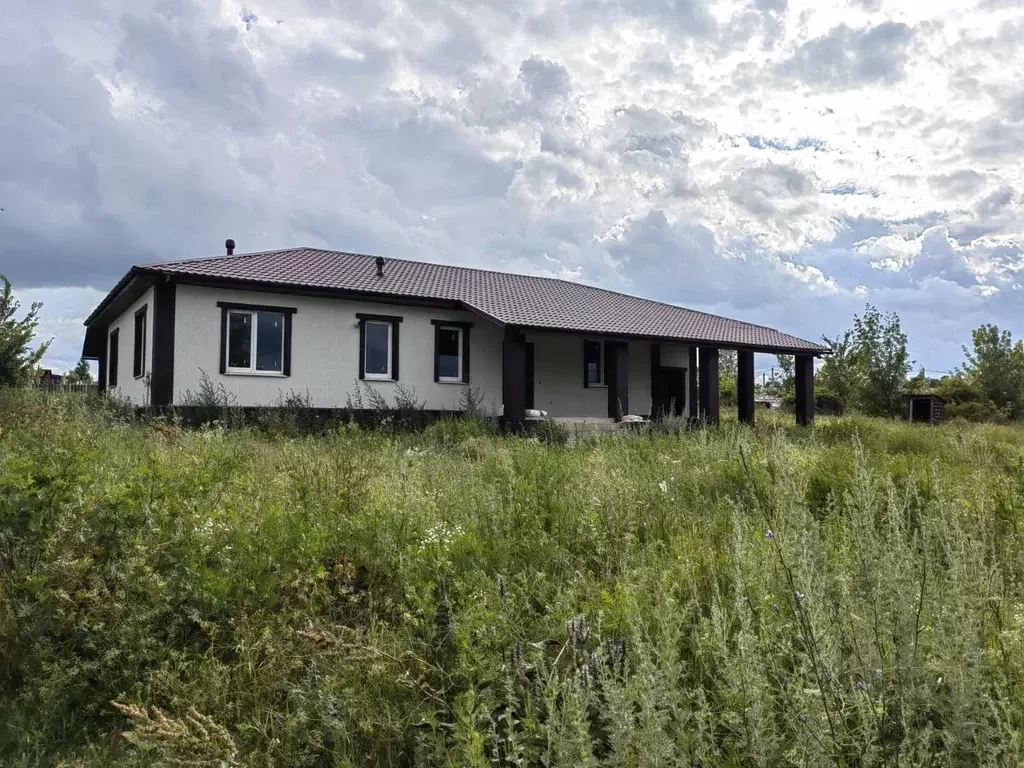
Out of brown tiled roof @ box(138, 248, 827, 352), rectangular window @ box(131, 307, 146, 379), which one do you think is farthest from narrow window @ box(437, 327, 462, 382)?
rectangular window @ box(131, 307, 146, 379)

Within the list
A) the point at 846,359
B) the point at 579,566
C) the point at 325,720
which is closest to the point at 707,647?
the point at 579,566

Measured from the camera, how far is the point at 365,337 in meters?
16.5

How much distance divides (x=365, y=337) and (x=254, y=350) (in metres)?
2.64

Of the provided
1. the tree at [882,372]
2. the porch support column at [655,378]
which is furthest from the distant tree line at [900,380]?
the porch support column at [655,378]

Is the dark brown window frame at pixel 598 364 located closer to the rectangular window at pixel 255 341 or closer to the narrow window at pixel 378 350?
the narrow window at pixel 378 350

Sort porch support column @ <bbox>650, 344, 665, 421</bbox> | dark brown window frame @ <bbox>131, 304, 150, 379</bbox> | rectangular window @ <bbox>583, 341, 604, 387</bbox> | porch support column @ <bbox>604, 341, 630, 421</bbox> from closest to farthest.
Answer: dark brown window frame @ <bbox>131, 304, 150, 379</bbox>, porch support column @ <bbox>604, 341, 630, 421</bbox>, rectangular window @ <bbox>583, 341, 604, 387</bbox>, porch support column @ <bbox>650, 344, 665, 421</bbox>

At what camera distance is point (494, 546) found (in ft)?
12.9

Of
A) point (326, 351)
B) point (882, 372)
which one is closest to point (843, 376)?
point (882, 372)

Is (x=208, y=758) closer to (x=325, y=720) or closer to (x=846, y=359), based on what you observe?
(x=325, y=720)

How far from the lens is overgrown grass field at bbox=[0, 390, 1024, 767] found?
6.82ft

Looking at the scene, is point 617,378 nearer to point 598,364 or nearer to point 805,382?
point 598,364

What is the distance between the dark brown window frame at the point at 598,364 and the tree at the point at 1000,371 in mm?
23450

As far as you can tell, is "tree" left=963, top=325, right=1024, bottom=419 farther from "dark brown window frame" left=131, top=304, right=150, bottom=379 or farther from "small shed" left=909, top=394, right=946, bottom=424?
"dark brown window frame" left=131, top=304, right=150, bottom=379

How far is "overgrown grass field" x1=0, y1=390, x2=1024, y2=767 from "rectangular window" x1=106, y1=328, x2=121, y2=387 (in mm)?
17612
